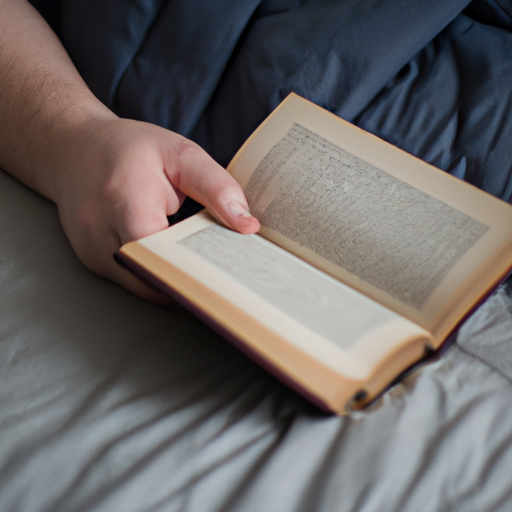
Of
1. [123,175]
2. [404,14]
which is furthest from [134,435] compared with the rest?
[404,14]

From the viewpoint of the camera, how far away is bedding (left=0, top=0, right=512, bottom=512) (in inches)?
16.0

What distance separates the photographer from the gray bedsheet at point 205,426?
0.40 meters

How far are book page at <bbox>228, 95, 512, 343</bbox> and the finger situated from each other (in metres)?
0.05

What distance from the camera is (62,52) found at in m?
0.84

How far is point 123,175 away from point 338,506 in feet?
1.40

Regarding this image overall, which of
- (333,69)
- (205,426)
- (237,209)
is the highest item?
(333,69)

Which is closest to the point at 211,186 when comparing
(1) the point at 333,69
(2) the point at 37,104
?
(1) the point at 333,69

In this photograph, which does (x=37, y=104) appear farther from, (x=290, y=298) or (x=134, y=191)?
(x=290, y=298)

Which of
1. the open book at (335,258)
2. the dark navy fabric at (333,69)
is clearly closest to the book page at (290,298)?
the open book at (335,258)

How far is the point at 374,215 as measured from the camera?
576mm

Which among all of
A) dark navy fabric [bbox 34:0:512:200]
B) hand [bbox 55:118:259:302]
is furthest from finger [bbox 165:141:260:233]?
dark navy fabric [bbox 34:0:512:200]

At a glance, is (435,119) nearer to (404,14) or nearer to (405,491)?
(404,14)

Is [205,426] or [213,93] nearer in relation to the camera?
[205,426]

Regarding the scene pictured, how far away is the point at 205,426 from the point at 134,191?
11.2 inches
